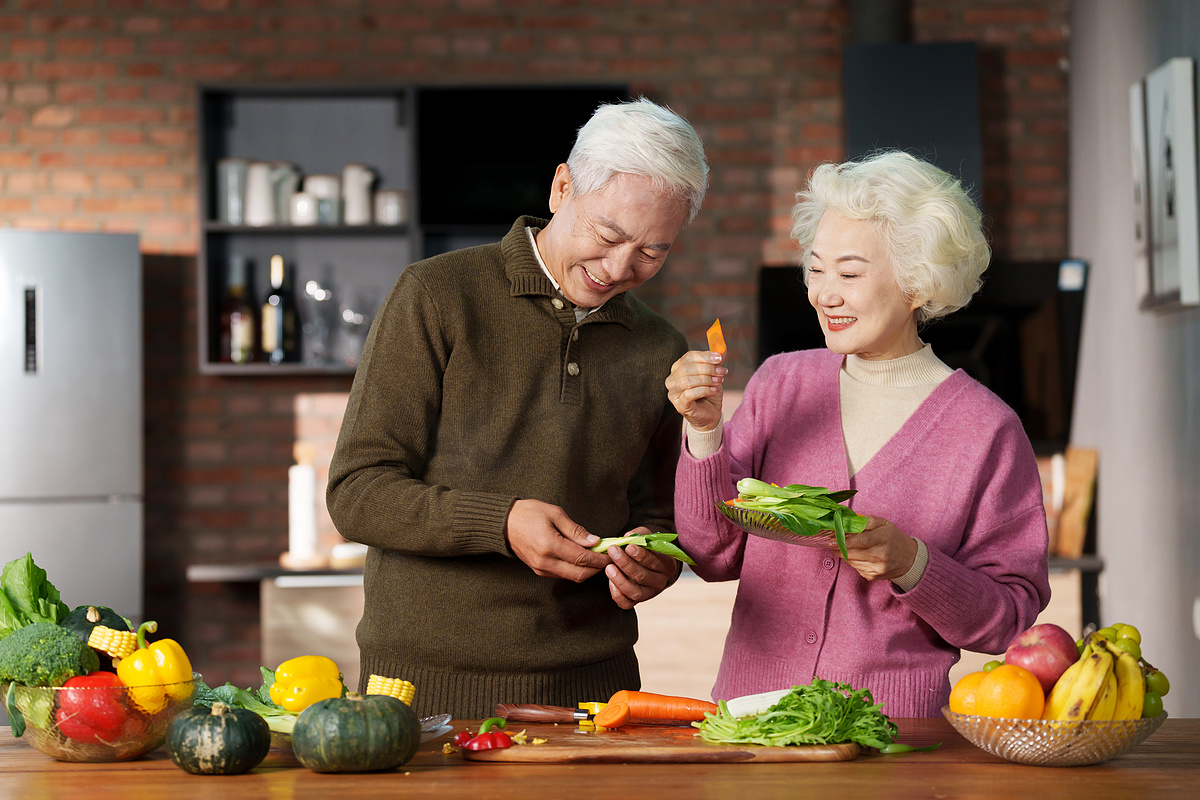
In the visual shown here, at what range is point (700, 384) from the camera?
5.03 feet

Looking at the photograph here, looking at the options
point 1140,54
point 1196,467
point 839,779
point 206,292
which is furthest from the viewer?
point 206,292

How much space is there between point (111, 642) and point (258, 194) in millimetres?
3036

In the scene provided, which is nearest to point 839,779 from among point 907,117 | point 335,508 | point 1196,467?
point 335,508

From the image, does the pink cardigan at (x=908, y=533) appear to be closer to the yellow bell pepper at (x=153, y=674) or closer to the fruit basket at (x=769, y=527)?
the fruit basket at (x=769, y=527)

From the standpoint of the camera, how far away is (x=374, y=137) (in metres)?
4.27

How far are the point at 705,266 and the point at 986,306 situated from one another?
104 cm

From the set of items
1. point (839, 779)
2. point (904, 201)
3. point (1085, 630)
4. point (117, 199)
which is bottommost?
point (1085, 630)

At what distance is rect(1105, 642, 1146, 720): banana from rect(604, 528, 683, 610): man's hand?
63 centimetres

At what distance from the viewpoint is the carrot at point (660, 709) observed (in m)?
1.46

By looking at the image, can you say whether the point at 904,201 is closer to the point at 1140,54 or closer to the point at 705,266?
the point at 1140,54

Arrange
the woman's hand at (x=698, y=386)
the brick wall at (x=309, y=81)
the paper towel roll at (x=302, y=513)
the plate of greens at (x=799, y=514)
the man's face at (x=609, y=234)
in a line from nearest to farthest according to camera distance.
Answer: the plate of greens at (x=799, y=514) < the woman's hand at (x=698, y=386) < the man's face at (x=609, y=234) < the paper towel roll at (x=302, y=513) < the brick wall at (x=309, y=81)

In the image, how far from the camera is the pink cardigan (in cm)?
161

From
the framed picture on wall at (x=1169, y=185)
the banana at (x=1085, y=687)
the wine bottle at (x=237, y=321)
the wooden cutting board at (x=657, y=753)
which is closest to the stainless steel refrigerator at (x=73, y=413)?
the wine bottle at (x=237, y=321)

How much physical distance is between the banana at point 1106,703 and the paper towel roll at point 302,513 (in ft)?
10.3
